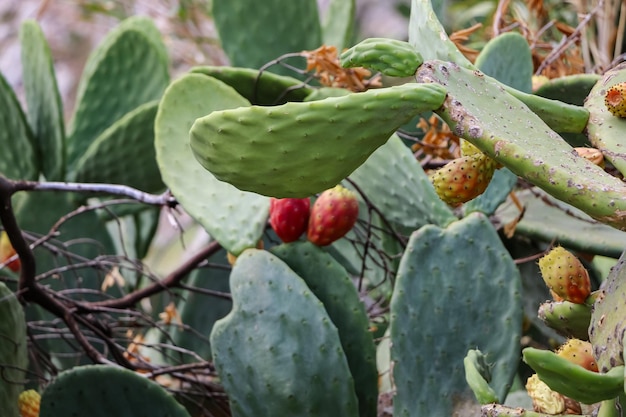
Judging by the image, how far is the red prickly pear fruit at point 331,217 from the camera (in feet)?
4.10

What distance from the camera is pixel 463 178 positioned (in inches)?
35.1

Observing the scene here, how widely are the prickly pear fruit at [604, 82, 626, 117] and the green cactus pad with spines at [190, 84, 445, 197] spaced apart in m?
0.20

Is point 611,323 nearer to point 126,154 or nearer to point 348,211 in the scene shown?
point 348,211

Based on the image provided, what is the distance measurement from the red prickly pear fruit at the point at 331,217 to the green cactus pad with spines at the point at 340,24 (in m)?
0.77

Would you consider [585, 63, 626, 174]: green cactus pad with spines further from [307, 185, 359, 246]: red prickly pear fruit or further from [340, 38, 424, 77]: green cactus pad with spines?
[307, 185, 359, 246]: red prickly pear fruit

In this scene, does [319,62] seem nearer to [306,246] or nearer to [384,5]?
[306,246]

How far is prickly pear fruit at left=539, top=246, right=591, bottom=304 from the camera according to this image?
3.07ft

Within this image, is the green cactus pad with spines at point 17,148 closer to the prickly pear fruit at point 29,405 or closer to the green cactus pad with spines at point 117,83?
the green cactus pad with spines at point 117,83

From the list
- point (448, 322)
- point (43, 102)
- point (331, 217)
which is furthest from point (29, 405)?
point (43, 102)

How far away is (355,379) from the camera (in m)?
1.25

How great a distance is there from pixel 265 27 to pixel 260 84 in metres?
0.33

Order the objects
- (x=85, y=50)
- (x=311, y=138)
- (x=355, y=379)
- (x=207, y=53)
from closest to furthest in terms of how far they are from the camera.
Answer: (x=311, y=138)
(x=355, y=379)
(x=207, y=53)
(x=85, y=50)

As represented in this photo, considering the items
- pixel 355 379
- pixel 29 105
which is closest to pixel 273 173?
pixel 355 379

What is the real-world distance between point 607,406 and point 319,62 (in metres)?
0.87
